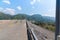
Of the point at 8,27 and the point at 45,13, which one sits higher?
the point at 45,13

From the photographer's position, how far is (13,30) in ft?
4.89

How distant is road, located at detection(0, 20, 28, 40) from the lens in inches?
55.4

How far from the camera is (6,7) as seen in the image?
134 cm

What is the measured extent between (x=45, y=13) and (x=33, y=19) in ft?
0.53

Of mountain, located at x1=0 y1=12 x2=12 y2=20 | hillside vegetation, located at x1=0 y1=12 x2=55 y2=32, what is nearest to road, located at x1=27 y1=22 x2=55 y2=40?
hillside vegetation, located at x1=0 y1=12 x2=55 y2=32

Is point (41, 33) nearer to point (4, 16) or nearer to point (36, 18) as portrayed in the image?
point (36, 18)

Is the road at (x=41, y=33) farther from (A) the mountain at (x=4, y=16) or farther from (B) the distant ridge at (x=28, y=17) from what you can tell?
(A) the mountain at (x=4, y=16)

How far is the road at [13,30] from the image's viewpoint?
1.41m

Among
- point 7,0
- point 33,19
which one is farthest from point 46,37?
point 7,0

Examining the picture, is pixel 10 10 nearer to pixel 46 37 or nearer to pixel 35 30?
pixel 35 30

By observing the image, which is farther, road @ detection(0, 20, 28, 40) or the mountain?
road @ detection(0, 20, 28, 40)

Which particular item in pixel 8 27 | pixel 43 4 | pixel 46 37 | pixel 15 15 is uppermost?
pixel 43 4

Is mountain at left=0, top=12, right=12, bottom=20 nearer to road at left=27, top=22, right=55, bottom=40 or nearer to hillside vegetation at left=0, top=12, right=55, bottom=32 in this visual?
A: hillside vegetation at left=0, top=12, right=55, bottom=32

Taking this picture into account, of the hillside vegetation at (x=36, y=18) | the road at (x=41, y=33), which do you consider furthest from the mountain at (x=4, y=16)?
the road at (x=41, y=33)
